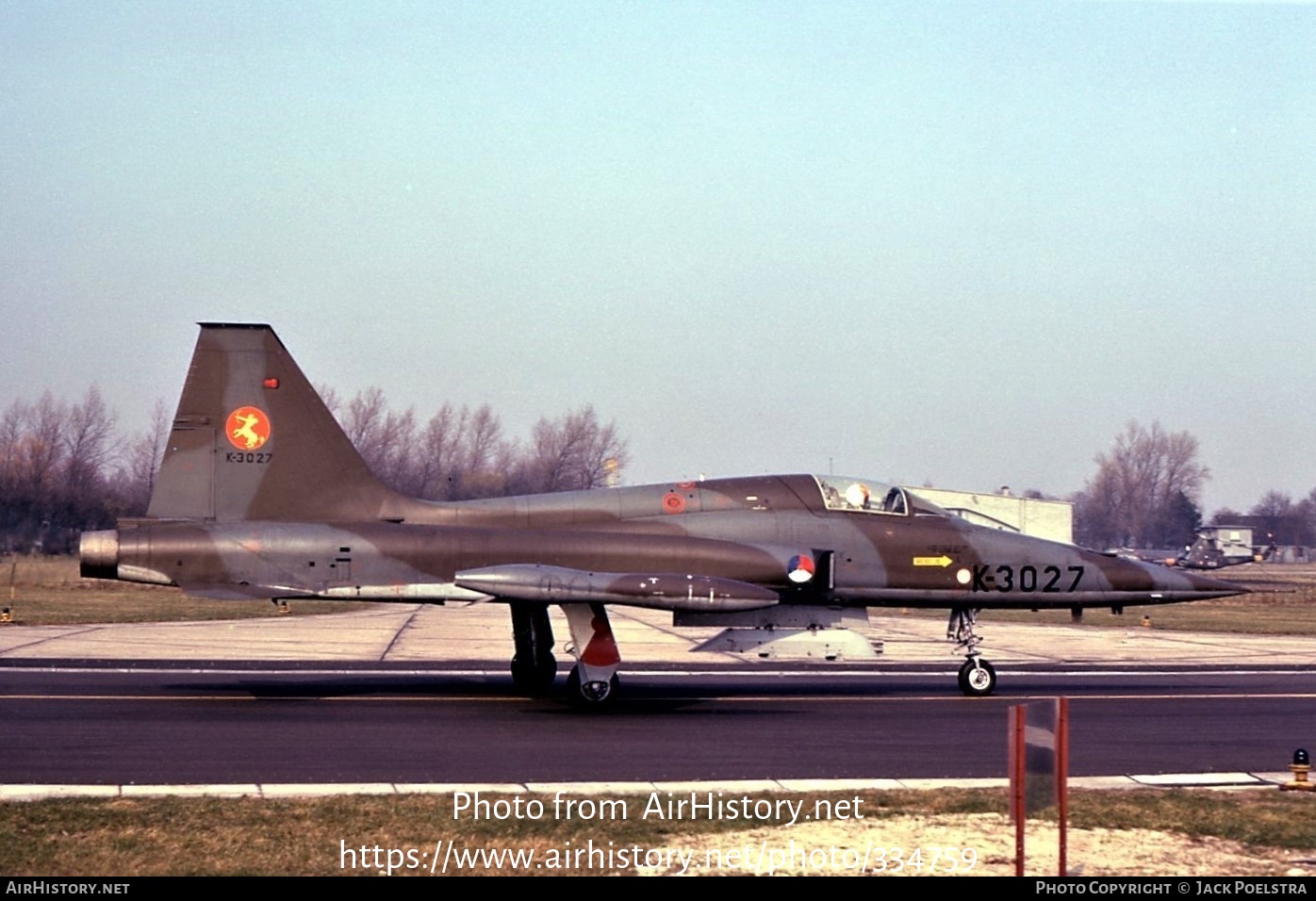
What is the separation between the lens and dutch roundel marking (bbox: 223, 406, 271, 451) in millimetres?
18312

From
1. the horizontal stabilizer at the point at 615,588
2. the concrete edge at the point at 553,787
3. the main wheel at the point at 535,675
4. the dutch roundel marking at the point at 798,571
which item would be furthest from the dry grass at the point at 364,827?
the main wheel at the point at 535,675

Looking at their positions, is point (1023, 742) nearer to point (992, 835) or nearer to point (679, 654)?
point (992, 835)

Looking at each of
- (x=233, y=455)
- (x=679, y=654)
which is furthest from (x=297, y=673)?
(x=679, y=654)

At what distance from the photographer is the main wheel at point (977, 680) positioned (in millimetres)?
19703

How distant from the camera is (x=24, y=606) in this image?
35.3m

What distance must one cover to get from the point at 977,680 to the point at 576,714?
5.93m

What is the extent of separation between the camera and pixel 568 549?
18.1 metres

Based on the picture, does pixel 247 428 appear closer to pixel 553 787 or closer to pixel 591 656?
pixel 591 656

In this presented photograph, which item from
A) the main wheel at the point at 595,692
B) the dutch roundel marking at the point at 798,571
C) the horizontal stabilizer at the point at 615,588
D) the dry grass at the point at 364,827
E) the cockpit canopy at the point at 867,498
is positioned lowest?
the dry grass at the point at 364,827

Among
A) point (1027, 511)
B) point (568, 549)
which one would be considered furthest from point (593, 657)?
point (1027, 511)

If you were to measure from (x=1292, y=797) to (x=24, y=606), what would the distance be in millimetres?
31181

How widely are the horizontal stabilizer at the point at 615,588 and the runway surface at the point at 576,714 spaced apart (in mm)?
1401

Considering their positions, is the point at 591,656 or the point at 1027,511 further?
the point at 1027,511

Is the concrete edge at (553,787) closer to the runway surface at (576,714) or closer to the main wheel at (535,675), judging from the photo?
the runway surface at (576,714)
